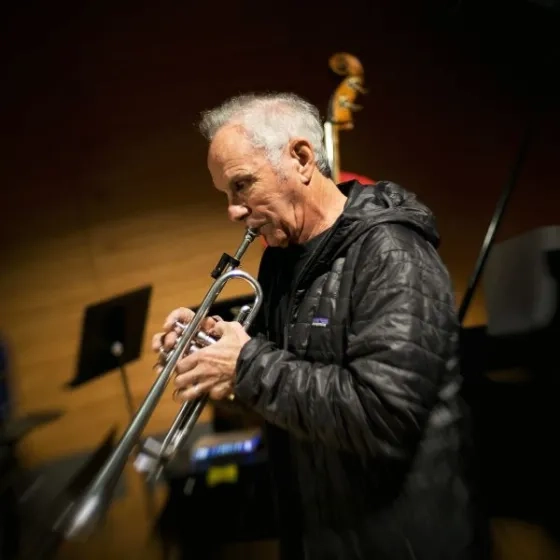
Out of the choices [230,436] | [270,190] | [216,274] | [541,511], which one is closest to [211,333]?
[216,274]

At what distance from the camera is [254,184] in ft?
3.38

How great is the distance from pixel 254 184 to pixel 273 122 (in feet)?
0.44

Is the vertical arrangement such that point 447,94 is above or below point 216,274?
above

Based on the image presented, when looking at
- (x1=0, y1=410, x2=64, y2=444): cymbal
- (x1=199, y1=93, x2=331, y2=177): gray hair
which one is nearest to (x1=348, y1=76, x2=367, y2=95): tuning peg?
(x1=199, y1=93, x2=331, y2=177): gray hair

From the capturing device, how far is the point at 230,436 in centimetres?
188

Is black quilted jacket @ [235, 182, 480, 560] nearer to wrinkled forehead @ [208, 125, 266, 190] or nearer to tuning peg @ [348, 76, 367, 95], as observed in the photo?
wrinkled forehead @ [208, 125, 266, 190]

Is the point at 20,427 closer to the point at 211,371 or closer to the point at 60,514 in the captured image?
the point at 60,514

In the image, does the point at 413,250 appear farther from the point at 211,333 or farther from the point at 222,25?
the point at 222,25

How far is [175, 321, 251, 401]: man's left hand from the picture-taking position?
3.00 ft

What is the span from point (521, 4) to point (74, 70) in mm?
1935

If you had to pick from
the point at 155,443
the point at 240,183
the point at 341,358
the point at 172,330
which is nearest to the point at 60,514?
the point at 155,443

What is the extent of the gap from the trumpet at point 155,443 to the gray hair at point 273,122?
0.67 feet

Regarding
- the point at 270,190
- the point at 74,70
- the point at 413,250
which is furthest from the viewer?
the point at 74,70

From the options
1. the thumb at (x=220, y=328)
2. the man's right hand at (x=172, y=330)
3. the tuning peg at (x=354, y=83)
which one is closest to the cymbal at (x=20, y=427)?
the man's right hand at (x=172, y=330)
